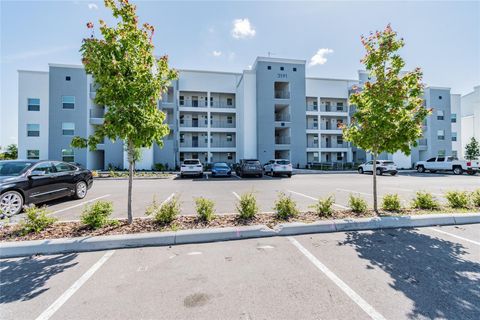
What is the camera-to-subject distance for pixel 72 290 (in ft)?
9.75

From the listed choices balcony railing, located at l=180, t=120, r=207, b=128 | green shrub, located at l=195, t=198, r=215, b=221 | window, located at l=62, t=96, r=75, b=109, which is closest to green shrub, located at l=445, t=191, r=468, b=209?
green shrub, located at l=195, t=198, r=215, b=221

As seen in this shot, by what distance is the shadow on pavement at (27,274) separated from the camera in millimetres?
2883

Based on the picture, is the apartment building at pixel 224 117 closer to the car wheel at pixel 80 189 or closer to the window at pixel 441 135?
the window at pixel 441 135

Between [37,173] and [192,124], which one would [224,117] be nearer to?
[192,124]

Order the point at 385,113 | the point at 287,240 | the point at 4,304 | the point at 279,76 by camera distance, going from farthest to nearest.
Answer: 1. the point at 279,76
2. the point at 385,113
3. the point at 287,240
4. the point at 4,304

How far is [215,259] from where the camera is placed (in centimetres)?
384

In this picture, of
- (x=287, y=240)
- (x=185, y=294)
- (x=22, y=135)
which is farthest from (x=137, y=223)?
(x=22, y=135)

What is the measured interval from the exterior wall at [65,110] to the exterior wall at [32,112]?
2.01m

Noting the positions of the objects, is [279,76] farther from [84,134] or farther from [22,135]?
[22,135]

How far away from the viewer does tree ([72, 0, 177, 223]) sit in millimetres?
4680

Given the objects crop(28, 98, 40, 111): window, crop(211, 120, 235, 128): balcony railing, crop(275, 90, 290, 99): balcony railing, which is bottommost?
crop(211, 120, 235, 128): balcony railing

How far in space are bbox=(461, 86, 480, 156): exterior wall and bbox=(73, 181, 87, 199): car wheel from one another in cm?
5843

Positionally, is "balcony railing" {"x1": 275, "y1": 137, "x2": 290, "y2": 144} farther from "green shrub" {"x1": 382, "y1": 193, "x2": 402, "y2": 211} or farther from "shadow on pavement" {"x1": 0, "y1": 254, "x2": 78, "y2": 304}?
"shadow on pavement" {"x1": 0, "y1": 254, "x2": 78, "y2": 304}

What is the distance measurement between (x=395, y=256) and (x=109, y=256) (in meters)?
5.23
